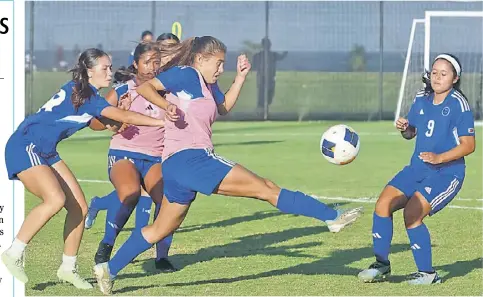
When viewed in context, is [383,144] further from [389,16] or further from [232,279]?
[232,279]

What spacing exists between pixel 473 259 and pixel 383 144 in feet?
39.2

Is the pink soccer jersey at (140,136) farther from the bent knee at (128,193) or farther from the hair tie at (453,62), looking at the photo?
the hair tie at (453,62)

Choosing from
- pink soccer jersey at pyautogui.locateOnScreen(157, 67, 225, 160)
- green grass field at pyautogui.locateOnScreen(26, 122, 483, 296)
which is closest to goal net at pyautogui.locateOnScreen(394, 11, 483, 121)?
green grass field at pyautogui.locateOnScreen(26, 122, 483, 296)

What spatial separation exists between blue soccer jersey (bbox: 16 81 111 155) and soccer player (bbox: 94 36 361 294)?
466 millimetres

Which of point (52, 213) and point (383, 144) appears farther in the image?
point (383, 144)

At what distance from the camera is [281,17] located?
92.4 feet

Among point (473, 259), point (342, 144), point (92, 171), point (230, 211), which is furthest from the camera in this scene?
point (92, 171)

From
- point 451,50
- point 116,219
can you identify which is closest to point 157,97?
point 116,219

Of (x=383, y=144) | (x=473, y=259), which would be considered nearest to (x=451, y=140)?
(x=473, y=259)

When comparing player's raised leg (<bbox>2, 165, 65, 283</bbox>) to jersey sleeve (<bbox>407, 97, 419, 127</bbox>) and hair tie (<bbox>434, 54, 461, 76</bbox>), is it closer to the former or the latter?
jersey sleeve (<bbox>407, 97, 419, 127</bbox>)

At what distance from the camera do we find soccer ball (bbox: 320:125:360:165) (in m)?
8.20

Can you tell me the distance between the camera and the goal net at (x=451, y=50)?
26312 mm

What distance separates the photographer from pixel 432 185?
7.91 meters

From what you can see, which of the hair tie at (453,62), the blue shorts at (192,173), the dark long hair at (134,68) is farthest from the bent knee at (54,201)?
the hair tie at (453,62)
